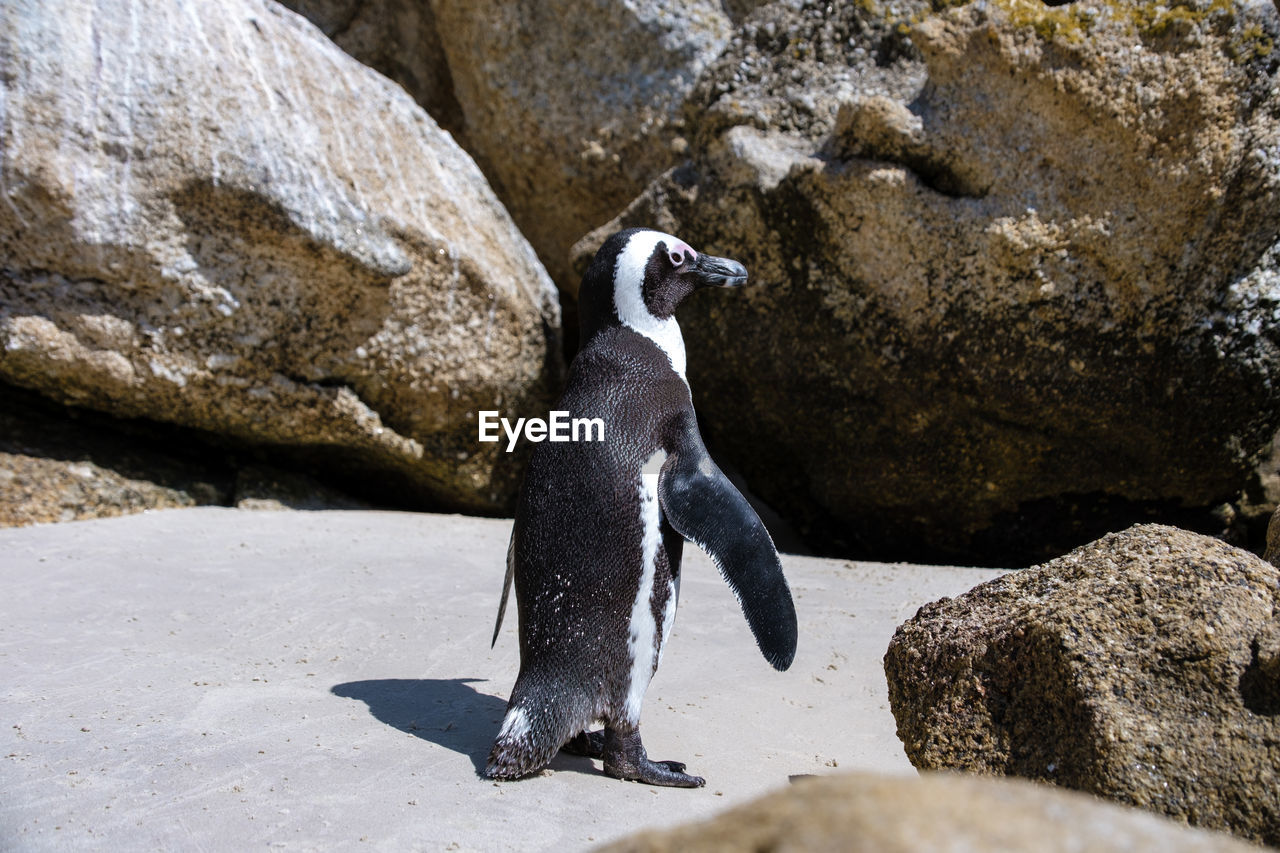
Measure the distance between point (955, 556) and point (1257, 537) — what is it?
4.65 ft

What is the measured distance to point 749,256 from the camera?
5.42m

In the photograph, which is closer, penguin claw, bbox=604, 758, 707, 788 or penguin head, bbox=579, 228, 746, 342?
penguin claw, bbox=604, 758, 707, 788

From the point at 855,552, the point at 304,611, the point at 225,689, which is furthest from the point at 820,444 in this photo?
the point at 225,689

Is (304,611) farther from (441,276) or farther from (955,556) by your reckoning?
(955,556)

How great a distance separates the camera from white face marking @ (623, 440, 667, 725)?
108 inches

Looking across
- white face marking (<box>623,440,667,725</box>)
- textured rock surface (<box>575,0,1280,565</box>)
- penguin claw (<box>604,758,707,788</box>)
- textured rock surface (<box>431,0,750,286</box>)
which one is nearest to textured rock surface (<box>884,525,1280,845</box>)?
penguin claw (<box>604,758,707,788</box>)

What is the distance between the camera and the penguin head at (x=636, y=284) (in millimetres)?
3088

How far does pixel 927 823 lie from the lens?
92 cm

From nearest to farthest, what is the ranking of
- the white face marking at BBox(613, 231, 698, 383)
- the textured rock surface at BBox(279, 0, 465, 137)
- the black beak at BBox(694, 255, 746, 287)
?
1. the white face marking at BBox(613, 231, 698, 383)
2. the black beak at BBox(694, 255, 746, 287)
3. the textured rock surface at BBox(279, 0, 465, 137)

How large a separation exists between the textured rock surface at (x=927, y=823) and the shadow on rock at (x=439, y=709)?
1.69 meters

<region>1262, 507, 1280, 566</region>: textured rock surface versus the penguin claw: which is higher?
<region>1262, 507, 1280, 566</region>: textured rock surface

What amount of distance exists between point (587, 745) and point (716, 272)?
1.45 meters

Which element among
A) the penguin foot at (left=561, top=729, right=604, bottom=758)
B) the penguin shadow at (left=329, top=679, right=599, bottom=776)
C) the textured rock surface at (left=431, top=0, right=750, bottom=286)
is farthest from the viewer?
the textured rock surface at (left=431, top=0, right=750, bottom=286)

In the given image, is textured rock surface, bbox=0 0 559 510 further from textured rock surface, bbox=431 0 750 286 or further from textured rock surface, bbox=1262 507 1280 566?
textured rock surface, bbox=1262 507 1280 566
